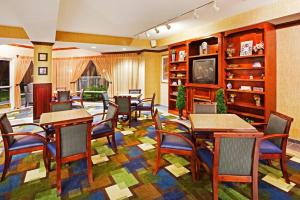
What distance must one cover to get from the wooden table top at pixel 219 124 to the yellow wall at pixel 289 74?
1.78m

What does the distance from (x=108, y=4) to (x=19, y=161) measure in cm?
328

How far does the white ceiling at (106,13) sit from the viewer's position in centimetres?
305

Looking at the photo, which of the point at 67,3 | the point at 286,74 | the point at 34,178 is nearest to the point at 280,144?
the point at 286,74

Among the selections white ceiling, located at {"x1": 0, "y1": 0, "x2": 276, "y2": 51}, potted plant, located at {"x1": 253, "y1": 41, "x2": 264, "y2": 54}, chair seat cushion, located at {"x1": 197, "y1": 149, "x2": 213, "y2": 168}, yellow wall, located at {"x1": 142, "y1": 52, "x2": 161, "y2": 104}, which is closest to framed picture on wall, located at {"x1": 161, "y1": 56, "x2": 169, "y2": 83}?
yellow wall, located at {"x1": 142, "y1": 52, "x2": 161, "y2": 104}

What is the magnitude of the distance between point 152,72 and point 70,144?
6.28 metres

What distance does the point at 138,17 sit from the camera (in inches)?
176

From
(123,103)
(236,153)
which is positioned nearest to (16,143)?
(123,103)

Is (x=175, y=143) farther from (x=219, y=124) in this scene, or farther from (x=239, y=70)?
(x=239, y=70)

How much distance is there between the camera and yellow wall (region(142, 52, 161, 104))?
8.06 meters

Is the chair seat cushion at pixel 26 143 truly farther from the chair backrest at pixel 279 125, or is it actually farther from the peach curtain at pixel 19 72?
the peach curtain at pixel 19 72

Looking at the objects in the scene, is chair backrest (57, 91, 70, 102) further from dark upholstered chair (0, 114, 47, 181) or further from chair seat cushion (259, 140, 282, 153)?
chair seat cushion (259, 140, 282, 153)

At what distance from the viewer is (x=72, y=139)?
2.23 m

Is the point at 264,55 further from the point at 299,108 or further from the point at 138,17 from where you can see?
the point at 138,17

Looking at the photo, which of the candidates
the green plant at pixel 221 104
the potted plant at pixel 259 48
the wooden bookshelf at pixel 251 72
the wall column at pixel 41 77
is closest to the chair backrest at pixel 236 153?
the wooden bookshelf at pixel 251 72
